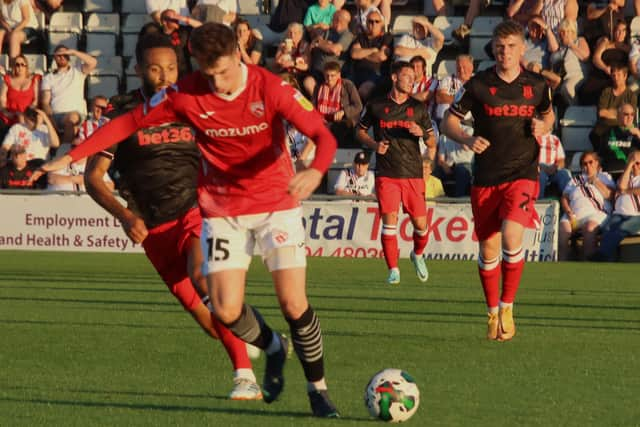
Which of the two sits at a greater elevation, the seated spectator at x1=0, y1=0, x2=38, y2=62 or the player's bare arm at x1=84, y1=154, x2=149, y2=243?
the player's bare arm at x1=84, y1=154, x2=149, y2=243

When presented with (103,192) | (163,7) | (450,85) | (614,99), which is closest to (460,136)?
(103,192)

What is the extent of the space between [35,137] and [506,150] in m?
14.1

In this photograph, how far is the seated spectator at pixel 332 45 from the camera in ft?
75.6

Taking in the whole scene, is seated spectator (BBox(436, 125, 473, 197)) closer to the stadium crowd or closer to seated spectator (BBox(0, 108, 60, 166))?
the stadium crowd

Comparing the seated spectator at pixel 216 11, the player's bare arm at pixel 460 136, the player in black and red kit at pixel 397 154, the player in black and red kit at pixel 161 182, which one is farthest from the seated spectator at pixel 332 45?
the player in black and red kit at pixel 161 182

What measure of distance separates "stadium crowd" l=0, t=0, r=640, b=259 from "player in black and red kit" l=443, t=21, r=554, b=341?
31.9 feet

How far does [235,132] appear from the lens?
7.08 m

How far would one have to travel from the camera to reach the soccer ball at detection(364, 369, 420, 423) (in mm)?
6906

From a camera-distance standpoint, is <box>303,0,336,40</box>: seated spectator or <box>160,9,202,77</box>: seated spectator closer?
<box>160,9,202,77</box>: seated spectator

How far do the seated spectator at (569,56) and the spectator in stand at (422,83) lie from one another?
206cm

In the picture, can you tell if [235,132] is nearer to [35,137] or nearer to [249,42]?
[249,42]

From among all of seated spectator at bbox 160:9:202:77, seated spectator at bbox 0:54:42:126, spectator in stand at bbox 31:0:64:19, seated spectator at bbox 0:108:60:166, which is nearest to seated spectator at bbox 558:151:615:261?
seated spectator at bbox 160:9:202:77

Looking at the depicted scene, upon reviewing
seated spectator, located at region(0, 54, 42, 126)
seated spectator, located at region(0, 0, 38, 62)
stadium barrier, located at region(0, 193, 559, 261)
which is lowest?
stadium barrier, located at region(0, 193, 559, 261)

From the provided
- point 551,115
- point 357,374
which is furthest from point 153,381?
point 551,115
